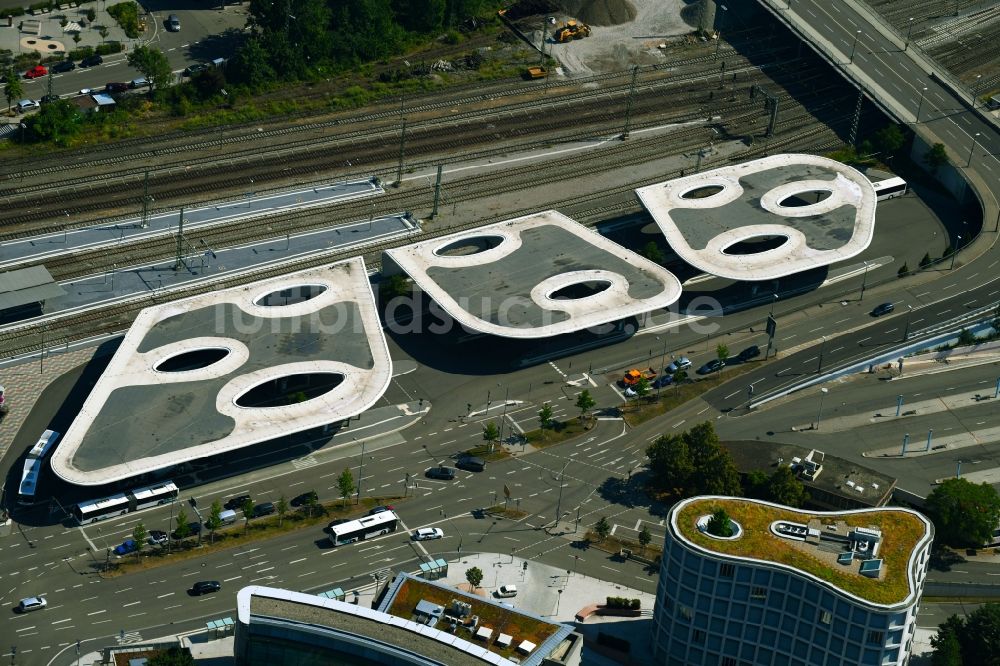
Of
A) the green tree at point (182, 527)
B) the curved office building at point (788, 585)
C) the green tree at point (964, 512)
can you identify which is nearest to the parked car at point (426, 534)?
the green tree at point (182, 527)

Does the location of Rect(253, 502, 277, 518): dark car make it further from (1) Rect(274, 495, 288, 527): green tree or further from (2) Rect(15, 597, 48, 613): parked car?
(2) Rect(15, 597, 48, 613): parked car

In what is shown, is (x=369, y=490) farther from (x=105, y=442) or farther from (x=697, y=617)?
(x=697, y=617)

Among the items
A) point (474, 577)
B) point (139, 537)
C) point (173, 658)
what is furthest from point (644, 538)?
point (139, 537)

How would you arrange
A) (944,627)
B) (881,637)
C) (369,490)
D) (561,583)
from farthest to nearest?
1. (369,490)
2. (561,583)
3. (944,627)
4. (881,637)

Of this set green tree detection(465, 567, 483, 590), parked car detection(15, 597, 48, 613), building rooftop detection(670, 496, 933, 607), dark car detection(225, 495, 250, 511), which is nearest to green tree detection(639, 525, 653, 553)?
green tree detection(465, 567, 483, 590)

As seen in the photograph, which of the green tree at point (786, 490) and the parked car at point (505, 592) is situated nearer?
the parked car at point (505, 592)

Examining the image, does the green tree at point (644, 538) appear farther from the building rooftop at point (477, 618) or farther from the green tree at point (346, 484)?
the green tree at point (346, 484)

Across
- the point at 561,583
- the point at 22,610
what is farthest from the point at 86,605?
the point at 561,583
